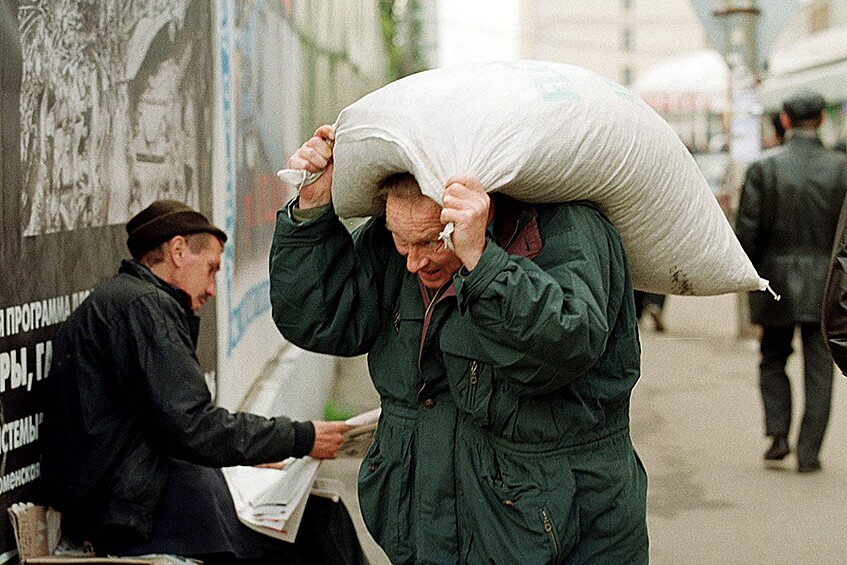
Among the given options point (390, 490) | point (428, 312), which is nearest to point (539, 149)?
point (428, 312)

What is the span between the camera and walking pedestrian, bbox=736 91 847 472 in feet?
24.1

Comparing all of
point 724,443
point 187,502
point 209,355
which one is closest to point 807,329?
point 724,443

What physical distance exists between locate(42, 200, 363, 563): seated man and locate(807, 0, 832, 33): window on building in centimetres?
2488

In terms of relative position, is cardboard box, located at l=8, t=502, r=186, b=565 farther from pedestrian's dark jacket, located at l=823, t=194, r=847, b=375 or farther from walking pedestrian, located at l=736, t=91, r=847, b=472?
walking pedestrian, located at l=736, t=91, r=847, b=472

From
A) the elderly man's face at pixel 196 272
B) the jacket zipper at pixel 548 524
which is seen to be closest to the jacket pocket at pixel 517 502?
the jacket zipper at pixel 548 524

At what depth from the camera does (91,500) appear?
369 centimetres

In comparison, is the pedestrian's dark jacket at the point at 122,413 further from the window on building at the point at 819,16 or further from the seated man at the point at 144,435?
the window on building at the point at 819,16

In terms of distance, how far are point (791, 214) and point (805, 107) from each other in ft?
1.92

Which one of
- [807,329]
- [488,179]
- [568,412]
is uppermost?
[488,179]

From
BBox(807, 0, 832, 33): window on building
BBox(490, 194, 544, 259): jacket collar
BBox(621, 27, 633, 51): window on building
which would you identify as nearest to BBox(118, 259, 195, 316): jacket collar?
BBox(490, 194, 544, 259): jacket collar

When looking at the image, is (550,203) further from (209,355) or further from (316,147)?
(209,355)

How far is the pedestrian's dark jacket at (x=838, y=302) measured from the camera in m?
3.88

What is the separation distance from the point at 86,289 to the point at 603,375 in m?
1.68

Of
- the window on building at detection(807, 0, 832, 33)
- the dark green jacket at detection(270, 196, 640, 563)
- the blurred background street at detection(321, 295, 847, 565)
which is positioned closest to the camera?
the dark green jacket at detection(270, 196, 640, 563)
